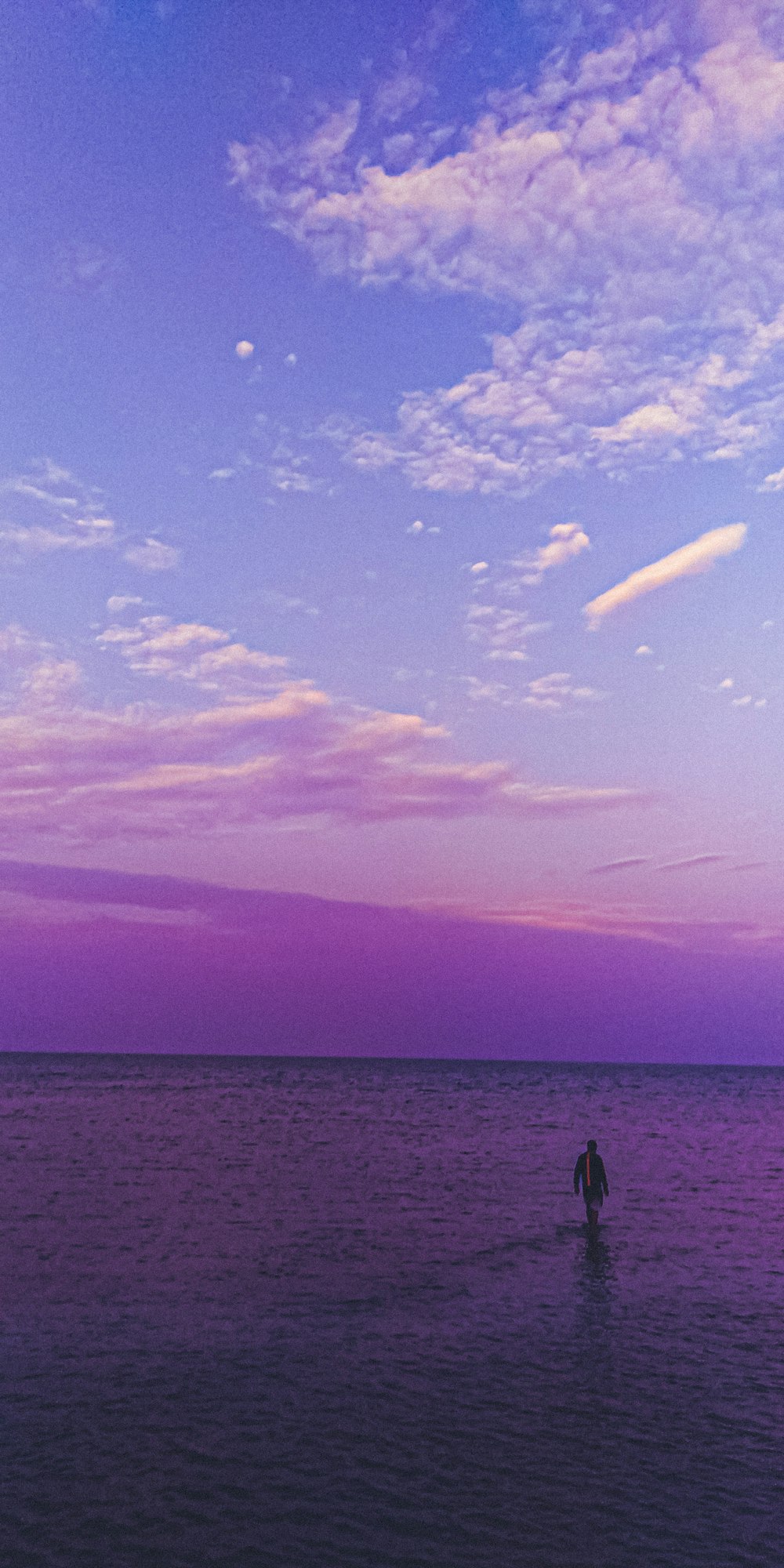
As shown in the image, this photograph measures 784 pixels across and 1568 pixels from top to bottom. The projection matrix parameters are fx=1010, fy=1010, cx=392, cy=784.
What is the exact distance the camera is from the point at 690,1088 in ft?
440

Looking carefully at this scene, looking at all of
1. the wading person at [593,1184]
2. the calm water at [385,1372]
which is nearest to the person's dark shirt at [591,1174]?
the wading person at [593,1184]

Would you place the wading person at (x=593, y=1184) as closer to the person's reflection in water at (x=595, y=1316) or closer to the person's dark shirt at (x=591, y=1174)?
the person's dark shirt at (x=591, y=1174)

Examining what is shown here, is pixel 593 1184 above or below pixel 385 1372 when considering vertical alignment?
above

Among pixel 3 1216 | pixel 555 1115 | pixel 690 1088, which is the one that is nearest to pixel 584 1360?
pixel 3 1216

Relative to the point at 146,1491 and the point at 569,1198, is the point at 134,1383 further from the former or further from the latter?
the point at 569,1198

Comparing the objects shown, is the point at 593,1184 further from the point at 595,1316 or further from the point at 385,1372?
the point at 385,1372

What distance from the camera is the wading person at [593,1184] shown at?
25844mm

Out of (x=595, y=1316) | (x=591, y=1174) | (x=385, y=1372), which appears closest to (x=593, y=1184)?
(x=591, y=1174)

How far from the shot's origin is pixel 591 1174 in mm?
26094

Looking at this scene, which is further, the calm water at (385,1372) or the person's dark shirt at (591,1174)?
the person's dark shirt at (591,1174)

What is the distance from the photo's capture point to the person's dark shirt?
25.9 meters

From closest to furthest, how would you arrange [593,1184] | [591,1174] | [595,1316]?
[595,1316]
[593,1184]
[591,1174]

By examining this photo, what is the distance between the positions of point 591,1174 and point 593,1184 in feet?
0.85

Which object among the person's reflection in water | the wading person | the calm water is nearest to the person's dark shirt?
the wading person
